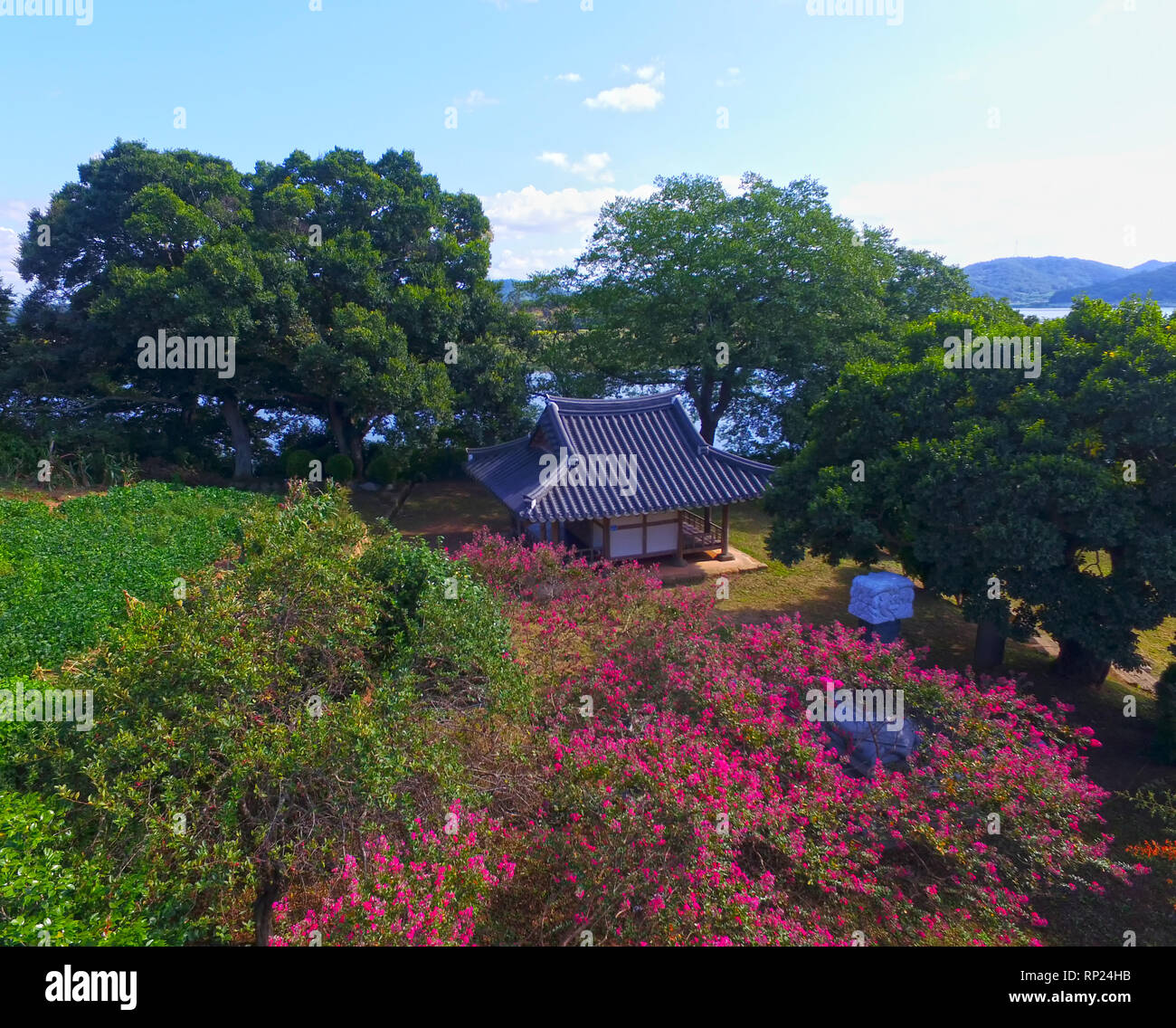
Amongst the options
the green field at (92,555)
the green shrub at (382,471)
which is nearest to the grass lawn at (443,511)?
the green shrub at (382,471)

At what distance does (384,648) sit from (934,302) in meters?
Answer: 20.5

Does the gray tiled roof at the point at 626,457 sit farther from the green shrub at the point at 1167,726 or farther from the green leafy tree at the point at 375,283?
the green shrub at the point at 1167,726

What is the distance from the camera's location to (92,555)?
11062mm

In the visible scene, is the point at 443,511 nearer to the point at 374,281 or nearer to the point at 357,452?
the point at 357,452

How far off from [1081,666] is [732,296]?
480 inches

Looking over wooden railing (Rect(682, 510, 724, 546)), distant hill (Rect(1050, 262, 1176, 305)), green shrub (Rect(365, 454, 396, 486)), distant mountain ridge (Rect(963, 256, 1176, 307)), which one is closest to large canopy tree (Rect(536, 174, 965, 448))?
wooden railing (Rect(682, 510, 724, 546))

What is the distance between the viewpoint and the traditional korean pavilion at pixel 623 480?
14164 millimetres

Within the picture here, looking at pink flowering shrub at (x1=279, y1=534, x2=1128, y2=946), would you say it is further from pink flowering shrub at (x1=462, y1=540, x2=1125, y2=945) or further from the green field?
the green field

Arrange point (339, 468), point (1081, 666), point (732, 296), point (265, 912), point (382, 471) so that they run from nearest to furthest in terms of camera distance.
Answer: point (265, 912) < point (1081, 666) < point (732, 296) < point (339, 468) < point (382, 471)

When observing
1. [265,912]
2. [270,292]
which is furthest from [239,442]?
[265,912]

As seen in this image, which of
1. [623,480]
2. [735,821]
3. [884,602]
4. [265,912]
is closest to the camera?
[265,912]
